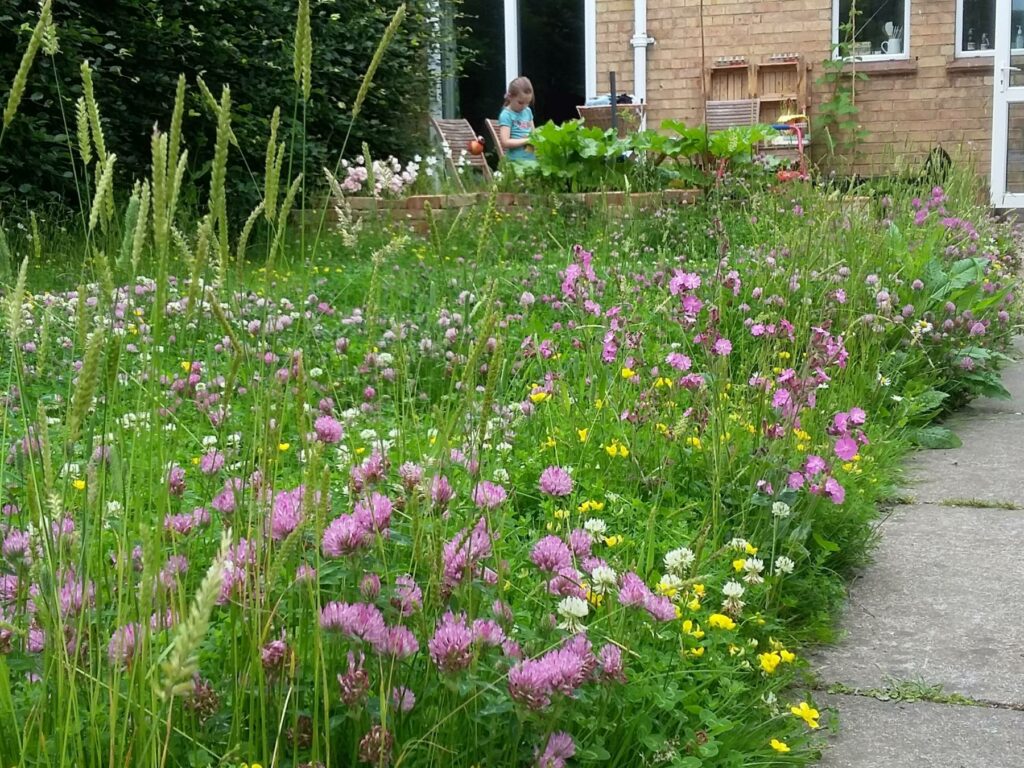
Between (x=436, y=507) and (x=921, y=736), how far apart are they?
84 centimetres

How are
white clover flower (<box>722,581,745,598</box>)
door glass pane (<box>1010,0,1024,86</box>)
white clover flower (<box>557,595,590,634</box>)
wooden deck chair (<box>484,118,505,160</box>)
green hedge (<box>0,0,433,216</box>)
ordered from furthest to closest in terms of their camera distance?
door glass pane (<box>1010,0,1024,86</box>) < wooden deck chair (<box>484,118,505,160</box>) < green hedge (<box>0,0,433,216</box>) < white clover flower (<box>722,581,745,598</box>) < white clover flower (<box>557,595,590,634</box>)

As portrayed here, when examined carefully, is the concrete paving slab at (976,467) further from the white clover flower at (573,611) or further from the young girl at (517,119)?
the young girl at (517,119)

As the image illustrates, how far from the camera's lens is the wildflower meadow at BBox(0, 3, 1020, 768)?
3.48 feet

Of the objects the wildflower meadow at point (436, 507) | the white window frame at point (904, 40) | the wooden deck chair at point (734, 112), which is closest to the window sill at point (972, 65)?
the white window frame at point (904, 40)

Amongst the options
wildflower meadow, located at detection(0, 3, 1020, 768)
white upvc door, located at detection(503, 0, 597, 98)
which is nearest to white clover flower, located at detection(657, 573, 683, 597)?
wildflower meadow, located at detection(0, 3, 1020, 768)

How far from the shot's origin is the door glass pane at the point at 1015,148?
11.2m

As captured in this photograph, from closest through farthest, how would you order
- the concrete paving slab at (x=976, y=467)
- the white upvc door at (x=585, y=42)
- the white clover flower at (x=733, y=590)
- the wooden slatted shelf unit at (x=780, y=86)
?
1. the white clover flower at (x=733, y=590)
2. the concrete paving slab at (x=976, y=467)
3. the wooden slatted shelf unit at (x=780, y=86)
4. the white upvc door at (x=585, y=42)

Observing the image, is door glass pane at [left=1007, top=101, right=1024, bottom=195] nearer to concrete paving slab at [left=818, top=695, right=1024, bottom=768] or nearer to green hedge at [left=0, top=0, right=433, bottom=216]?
green hedge at [left=0, top=0, right=433, bottom=216]

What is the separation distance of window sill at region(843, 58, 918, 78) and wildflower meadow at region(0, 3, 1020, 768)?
876 cm

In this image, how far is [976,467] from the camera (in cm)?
304

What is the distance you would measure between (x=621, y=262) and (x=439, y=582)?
3318 mm

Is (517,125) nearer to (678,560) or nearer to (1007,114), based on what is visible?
(1007,114)

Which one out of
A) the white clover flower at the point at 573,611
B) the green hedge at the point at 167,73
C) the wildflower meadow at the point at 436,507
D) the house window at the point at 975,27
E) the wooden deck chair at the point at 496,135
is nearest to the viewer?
Answer: the wildflower meadow at the point at 436,507

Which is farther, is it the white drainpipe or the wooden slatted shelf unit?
the white drainpipe
